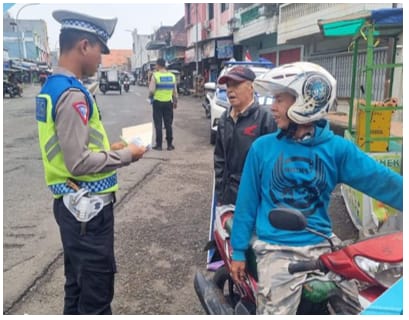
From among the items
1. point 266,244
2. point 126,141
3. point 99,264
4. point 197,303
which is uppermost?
point 126,141

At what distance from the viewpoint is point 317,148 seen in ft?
6.18

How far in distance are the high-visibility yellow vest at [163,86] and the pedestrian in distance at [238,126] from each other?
18.4ft

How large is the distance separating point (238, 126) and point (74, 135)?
1.46 meters

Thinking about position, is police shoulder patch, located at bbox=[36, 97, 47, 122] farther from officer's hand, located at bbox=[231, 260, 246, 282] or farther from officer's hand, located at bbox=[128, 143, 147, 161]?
officer's hand, located at bbox=[231, 260, 246, 282]

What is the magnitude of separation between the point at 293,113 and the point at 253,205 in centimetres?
50

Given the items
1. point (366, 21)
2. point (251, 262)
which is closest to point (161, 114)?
point (366, 21)

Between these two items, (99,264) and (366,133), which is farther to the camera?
(366,133)

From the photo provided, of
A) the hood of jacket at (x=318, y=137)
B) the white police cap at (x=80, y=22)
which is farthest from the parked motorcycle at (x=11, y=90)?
the hood of jacket at (x=318, y=137)

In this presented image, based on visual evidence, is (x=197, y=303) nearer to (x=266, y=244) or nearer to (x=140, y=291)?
(x=140, y=291)

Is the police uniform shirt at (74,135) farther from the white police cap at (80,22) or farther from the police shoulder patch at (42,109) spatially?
the white police cap at (80,22)

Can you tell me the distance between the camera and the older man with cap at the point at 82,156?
191 centimetres

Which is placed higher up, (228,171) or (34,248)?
(228,171)

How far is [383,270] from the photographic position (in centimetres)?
150
